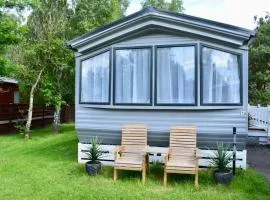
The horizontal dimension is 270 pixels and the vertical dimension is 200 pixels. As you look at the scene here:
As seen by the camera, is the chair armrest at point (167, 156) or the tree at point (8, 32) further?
the tree at point (8, 32)

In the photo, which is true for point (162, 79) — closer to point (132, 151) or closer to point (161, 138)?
point (161, 138)

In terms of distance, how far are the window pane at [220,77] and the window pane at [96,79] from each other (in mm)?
2477

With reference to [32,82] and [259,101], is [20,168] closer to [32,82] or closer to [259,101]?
[32,82]

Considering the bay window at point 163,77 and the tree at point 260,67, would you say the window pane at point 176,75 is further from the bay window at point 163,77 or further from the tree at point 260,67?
the tree at point 260,67

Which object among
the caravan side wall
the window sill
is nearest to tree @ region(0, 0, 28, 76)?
the caravan side wall

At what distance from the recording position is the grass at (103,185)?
7582 mm

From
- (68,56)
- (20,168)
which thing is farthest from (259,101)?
(20,168)

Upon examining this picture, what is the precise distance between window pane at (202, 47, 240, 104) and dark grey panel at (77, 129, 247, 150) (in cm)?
83

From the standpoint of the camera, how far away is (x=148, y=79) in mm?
9750

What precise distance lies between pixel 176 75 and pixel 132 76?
3.64ft

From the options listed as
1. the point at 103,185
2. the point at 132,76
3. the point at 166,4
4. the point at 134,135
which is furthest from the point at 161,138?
the point at 166,4

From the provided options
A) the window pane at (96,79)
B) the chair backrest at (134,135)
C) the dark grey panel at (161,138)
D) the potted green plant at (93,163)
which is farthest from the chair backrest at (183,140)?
the window pane at (96,79)

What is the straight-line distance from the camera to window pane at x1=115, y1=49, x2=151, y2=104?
9.77 m

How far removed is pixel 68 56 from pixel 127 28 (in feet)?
30.0
